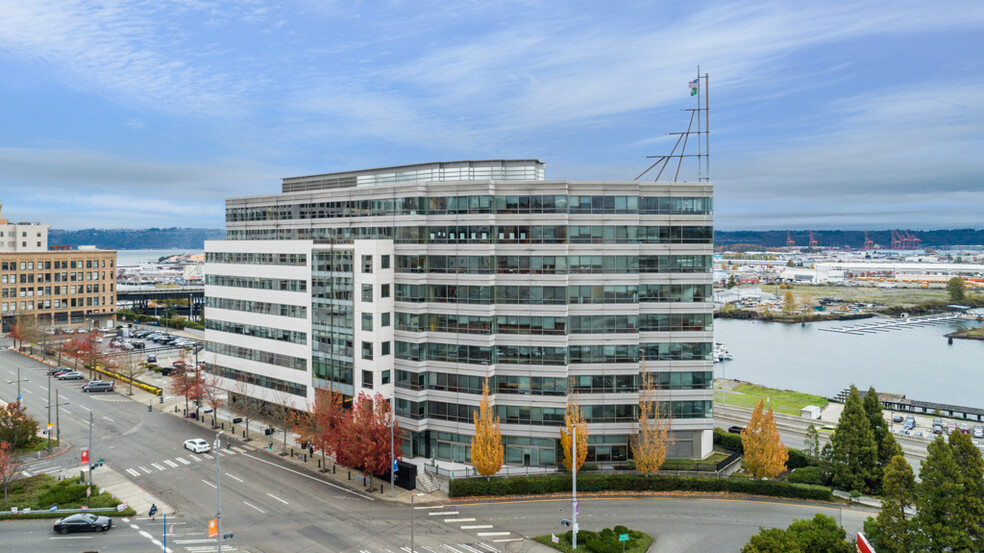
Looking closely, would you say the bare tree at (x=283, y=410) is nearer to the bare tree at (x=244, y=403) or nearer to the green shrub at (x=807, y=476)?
the bare tree at (x=244, y=403)

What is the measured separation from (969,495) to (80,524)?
58868mm

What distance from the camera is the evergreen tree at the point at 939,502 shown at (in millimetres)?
33250

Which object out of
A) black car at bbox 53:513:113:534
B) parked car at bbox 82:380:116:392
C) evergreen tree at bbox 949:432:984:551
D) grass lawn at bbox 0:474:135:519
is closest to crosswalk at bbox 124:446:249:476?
grass lawn at bbox 0:474:135:519

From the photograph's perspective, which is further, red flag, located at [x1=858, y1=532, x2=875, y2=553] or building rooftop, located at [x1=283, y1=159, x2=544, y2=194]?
building rooftop, located at [x1=283, y1=159, x2=544, y2=194]

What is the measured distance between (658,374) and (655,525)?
1601 cm

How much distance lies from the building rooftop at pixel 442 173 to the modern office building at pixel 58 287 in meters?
90.4

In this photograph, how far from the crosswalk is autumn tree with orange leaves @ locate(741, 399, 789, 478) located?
49.1m

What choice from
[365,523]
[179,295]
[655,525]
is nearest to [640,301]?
[655,525]

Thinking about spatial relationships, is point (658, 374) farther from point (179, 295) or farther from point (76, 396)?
point (179, 295)

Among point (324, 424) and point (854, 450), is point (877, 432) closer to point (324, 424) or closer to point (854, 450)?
point (854, 450)

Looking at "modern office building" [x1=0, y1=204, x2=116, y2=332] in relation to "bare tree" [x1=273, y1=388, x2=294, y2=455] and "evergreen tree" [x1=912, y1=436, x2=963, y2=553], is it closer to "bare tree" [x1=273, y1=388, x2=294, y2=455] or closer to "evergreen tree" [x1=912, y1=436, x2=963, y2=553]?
"bare tree" [x1=273, y1=388, x2=294, y2=455]

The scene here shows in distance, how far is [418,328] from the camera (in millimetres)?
58688

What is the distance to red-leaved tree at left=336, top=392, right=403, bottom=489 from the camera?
50031 mm

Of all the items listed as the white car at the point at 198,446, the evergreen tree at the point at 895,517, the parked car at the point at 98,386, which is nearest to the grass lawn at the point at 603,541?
the evergreen tree at the point at 895,517
